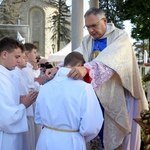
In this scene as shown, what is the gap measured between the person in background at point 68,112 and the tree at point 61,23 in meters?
39.4

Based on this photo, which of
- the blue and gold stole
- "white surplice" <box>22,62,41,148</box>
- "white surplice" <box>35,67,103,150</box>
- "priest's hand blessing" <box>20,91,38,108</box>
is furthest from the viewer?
"white surplice" <box>22,62,41,148</box>

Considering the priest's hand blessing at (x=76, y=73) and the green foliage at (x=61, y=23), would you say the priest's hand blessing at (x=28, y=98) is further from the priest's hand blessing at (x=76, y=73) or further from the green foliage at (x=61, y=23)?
the green foliage at (x=61, y=23)

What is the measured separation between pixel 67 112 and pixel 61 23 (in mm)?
41245

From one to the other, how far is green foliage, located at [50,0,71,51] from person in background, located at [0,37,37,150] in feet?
128

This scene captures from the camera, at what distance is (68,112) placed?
2.35m

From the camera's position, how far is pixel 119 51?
2.99 metres

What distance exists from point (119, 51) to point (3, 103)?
119 centimetres

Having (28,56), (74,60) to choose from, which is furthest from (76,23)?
(74,60)

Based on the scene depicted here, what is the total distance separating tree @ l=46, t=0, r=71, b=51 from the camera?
139 feet

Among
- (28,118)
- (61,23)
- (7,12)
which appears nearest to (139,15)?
(28,118)

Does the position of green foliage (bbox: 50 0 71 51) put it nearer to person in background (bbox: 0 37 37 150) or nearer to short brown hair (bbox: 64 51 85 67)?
person in background (bbox: 0 37 37 150)

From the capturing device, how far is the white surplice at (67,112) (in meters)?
2.34

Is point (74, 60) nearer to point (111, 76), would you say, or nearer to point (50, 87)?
point (50, 87)

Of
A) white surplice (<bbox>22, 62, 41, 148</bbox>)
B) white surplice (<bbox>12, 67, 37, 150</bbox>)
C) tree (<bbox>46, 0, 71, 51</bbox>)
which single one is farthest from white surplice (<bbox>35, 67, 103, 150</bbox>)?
tree (<bbox>46, 0, 71, 51</bbox>)
